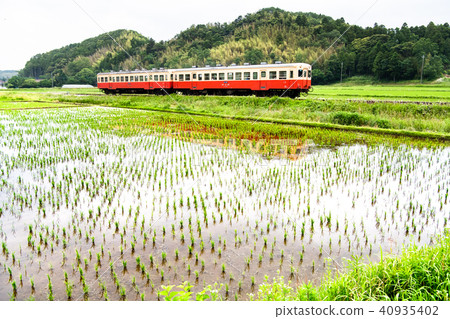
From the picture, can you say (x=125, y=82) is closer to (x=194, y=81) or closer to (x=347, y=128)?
(x=194, y=81)

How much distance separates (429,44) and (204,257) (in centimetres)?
3739

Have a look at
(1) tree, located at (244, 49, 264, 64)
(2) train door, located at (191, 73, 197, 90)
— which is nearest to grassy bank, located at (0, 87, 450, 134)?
(2) train door, located at (191, 73, 197, 90)

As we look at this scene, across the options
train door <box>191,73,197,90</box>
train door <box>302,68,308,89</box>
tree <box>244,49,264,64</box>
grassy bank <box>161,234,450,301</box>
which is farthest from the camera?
tree <box>244,49,264,64</box>

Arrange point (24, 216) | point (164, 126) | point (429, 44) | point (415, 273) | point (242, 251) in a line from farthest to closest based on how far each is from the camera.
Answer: point (429, 44), point (164, 126), point (24, 216), point (242, 251), point (415, 273)

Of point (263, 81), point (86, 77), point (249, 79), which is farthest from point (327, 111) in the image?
point (86, 77)

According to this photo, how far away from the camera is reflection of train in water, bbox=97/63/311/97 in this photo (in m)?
21.5

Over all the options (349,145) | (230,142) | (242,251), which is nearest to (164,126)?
(230,142)

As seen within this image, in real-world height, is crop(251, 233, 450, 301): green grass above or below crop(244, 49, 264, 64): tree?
below

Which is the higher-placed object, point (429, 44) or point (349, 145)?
point (429, 44)

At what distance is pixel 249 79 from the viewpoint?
2303 centimetres

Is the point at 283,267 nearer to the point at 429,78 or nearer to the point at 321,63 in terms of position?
the point at 429,78

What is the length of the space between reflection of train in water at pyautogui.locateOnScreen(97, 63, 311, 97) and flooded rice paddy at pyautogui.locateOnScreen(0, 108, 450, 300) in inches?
471

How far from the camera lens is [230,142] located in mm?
11820

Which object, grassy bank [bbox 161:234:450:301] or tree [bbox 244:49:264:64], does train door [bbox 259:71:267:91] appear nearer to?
grassy bank [bbox 161:234:450:301]
